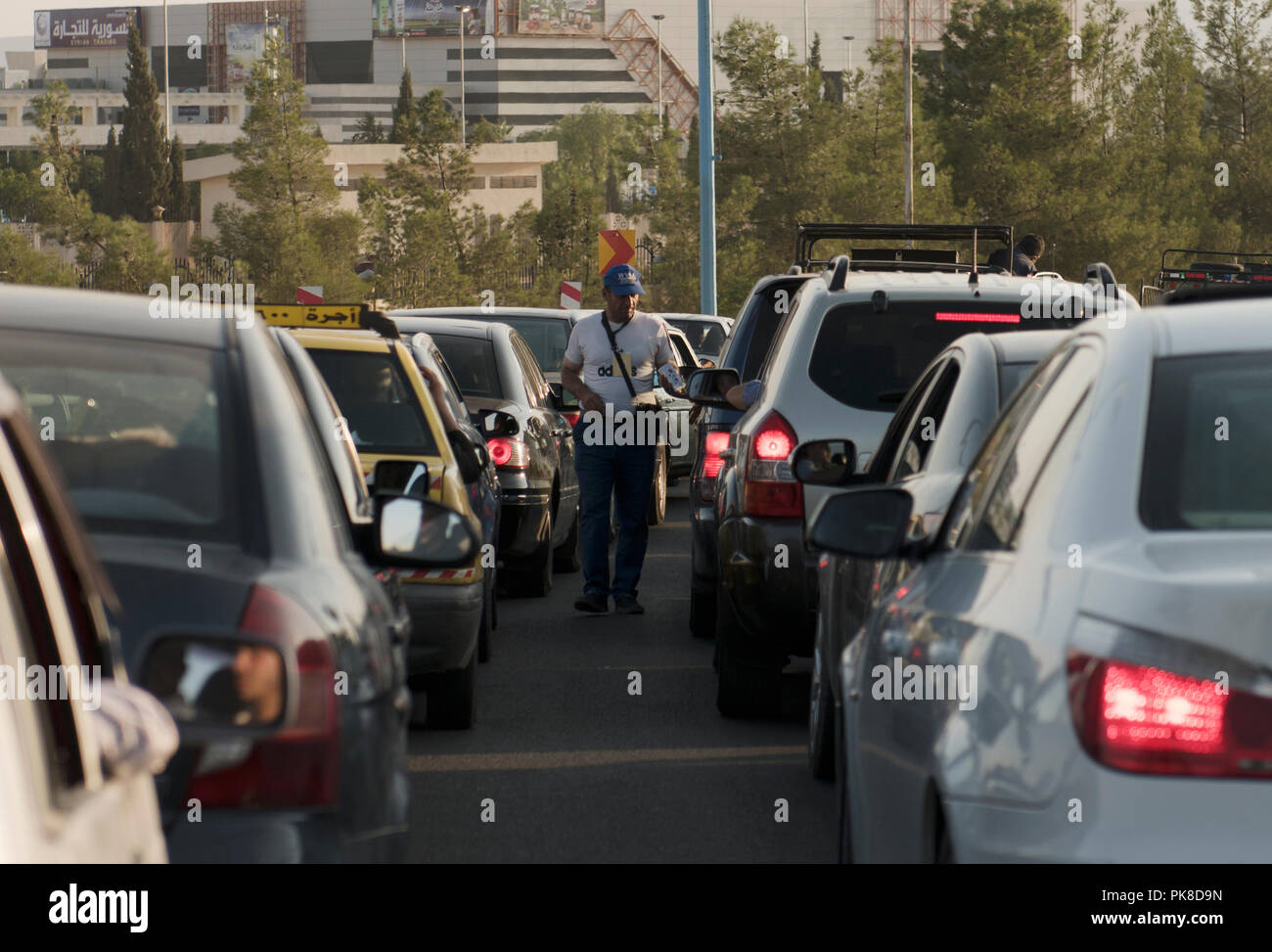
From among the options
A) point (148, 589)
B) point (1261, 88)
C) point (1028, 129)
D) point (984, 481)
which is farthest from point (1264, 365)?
point (1261, 88)

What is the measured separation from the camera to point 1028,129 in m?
56.2

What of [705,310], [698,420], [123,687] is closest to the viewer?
[123,687]

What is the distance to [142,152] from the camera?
359 feet

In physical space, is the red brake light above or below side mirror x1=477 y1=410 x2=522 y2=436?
above

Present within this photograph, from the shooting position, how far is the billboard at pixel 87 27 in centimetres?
18488

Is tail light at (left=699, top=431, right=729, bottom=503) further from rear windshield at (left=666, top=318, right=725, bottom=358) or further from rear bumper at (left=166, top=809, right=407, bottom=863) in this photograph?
rear windshield at (left=666, top=318, right=725, bottom=358)

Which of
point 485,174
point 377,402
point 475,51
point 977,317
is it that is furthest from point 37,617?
point 475,51

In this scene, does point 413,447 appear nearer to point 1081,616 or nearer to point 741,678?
point 741,678

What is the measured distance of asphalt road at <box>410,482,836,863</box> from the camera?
6188mm

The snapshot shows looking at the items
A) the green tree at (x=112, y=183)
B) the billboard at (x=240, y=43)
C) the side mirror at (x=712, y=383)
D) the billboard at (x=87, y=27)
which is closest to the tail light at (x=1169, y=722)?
the side mirror at (x=712, y=383)

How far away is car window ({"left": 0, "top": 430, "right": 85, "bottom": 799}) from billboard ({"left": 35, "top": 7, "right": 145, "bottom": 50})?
625 feet

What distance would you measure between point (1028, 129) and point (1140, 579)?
5497cm

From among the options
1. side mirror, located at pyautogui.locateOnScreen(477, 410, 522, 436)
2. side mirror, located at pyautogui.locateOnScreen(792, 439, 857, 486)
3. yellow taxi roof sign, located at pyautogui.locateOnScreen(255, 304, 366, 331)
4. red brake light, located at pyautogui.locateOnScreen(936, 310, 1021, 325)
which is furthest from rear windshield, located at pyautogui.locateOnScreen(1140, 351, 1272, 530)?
side mirror, located at pyautogui.locateOnScreen(477, 410, 522, 436)
